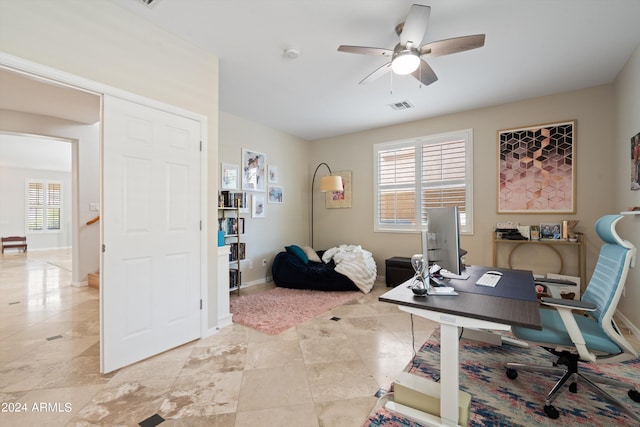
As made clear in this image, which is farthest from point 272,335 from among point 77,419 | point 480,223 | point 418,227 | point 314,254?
point 480,223

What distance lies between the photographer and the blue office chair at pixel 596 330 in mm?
1643

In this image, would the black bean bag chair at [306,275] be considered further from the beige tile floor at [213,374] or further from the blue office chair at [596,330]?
the blue office chair at [596,330]

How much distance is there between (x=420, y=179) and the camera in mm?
4977

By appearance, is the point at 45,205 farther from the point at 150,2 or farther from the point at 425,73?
the point at 425,73

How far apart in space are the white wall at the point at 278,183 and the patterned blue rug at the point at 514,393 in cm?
333

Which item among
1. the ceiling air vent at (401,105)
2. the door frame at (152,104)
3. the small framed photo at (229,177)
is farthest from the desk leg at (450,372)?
the small framed photo at (229,177)

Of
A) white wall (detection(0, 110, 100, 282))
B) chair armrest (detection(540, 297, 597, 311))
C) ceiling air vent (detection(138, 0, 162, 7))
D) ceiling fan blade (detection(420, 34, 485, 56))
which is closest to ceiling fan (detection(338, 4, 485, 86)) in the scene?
ceiling fan blade (detection(420, 34, 485, 56))

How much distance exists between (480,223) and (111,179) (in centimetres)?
471

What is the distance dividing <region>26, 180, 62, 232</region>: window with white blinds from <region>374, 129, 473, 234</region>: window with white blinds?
11085 millimetres

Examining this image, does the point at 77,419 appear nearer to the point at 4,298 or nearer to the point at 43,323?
the point at 43,323

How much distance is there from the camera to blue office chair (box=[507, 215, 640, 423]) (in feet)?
5.39

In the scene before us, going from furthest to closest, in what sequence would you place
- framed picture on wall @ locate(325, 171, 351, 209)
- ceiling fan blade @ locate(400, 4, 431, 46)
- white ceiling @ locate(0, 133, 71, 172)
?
white ceiling @ locate(0, 133, 71, 172), framed picture on wall @ locate(325, 171, 351, 209), ceiling fan blade @ locate(400, 4, 431, 46)

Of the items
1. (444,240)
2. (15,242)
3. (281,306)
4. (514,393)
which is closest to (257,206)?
(281,306)

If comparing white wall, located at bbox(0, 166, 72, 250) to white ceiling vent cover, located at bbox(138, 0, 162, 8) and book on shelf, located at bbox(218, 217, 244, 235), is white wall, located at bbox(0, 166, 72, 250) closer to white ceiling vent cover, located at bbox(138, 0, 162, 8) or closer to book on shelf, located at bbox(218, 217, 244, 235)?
book on shelf, located at bbox(218, 217, 244, 235)
